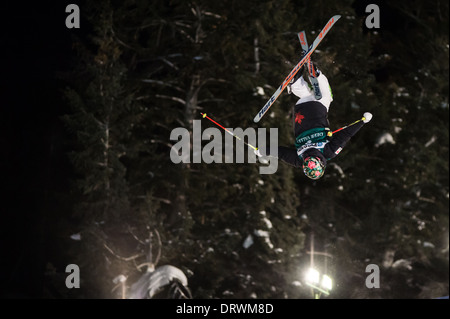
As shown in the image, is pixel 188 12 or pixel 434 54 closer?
pixel 188 12

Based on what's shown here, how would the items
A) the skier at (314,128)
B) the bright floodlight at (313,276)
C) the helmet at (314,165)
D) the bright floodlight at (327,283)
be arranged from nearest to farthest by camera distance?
the skier at (314,128) → the helmet at (314,165) → the bright floodlight at (327,283) → the bright floodlight at (313,276)

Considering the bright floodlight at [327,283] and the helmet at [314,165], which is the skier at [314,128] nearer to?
the helmet at [314,165]

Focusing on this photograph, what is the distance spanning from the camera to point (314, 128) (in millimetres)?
8055

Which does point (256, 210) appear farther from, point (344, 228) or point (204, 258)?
point (344, 228)

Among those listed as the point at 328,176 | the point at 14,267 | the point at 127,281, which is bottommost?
the point at 127,281

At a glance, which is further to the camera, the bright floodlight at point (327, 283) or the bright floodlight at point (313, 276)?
the bright floodlight at point (313, 276)

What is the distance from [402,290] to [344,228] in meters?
2.58

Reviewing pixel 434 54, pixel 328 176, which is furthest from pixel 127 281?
pixel 434 54

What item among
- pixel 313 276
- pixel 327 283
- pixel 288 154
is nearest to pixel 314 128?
pixel 288 154

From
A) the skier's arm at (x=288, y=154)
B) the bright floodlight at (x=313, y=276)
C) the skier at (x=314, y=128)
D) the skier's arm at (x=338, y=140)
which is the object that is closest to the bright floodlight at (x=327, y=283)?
the bright floodlight at (x=313, y=276)

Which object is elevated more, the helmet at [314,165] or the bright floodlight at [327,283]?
the helmet at [314,165]

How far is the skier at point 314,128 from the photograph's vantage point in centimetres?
799

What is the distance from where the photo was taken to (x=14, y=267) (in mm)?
24078
